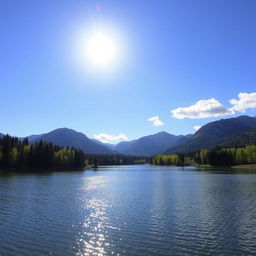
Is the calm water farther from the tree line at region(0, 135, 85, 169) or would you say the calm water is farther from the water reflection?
the tree line at region(0, 135, 85, 169)

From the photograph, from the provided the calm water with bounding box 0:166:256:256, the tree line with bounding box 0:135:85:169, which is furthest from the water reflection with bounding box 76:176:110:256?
the tree line with bounding box 0:135:85:169

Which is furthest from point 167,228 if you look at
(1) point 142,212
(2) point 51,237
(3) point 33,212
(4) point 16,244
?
(3) point 33,212

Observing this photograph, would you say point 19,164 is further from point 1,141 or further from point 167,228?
point 167,228

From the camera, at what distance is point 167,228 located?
1335 inches

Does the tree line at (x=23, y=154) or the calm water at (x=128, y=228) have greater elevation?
the tree line at (x=23, y=154)

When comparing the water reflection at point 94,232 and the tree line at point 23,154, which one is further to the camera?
the tree line at point 23,154

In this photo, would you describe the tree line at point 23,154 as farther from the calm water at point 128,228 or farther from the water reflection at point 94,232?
the water reflection at point 94,232

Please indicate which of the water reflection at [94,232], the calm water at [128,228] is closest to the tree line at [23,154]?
the calm water at [128,228]

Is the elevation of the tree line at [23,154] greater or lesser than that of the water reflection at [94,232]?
greater

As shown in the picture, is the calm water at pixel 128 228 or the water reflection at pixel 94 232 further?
the calm water at pixel 128 228

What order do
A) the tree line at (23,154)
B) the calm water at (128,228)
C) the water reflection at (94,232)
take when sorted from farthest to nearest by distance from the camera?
the tree line at (23,154) < the calm water at (128,228) < the water reflection at (94,232)

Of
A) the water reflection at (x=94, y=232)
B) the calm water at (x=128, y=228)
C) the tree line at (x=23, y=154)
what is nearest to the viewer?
the water reflection at (x=94, y=232)

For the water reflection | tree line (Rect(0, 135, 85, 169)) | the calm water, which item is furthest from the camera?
tree line (Rect(0, 135, 85, 169))

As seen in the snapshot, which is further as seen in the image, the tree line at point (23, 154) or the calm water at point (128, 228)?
the tree line at point (23, 154)
